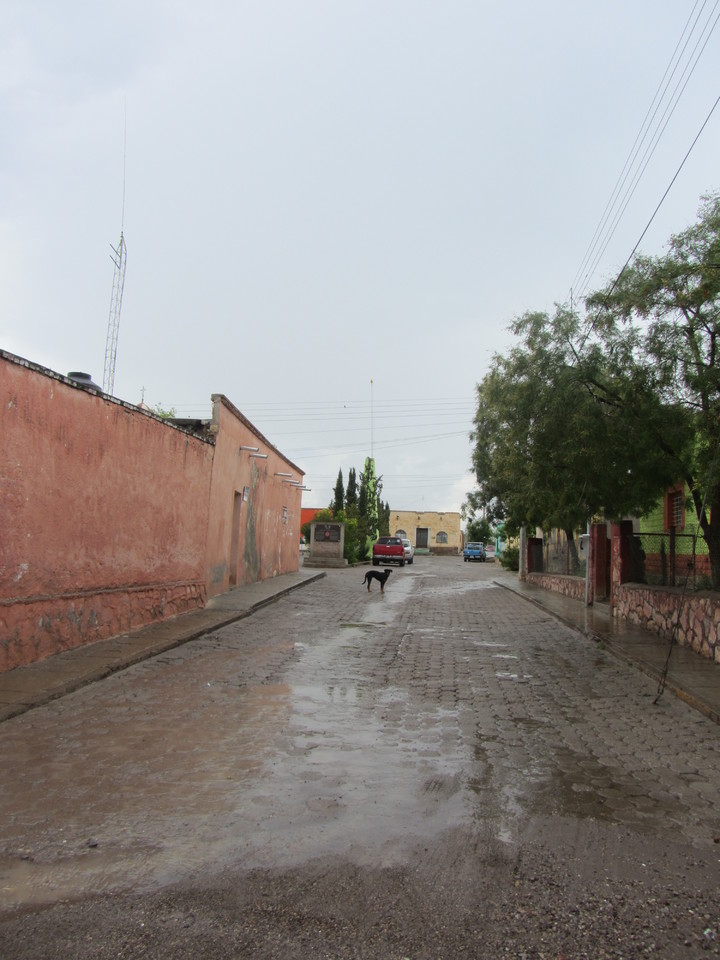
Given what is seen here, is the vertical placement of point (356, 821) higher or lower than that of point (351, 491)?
lower

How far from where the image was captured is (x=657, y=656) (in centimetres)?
1043

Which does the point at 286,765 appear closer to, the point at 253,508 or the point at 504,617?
the point at 504,617

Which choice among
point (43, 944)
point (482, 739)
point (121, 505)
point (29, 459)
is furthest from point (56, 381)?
point (43, 944)

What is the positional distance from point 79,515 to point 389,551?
33898 mm

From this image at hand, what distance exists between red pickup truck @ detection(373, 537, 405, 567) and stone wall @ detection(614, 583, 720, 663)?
27.4m

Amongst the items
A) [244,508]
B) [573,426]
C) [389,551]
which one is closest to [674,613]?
[573,426]

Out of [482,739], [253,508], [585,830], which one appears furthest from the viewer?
[253,508]

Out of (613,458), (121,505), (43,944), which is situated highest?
(613,458)

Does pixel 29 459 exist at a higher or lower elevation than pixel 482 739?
higher

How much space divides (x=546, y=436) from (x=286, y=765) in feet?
25.1

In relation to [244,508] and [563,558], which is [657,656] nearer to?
[244,508]

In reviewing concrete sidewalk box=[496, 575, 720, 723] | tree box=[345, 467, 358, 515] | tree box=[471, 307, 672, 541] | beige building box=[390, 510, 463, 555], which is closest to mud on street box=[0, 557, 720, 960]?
concrete sidewalk box=[496, 575, 720, 723]

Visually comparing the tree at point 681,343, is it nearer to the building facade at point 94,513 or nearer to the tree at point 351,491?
the building facade at point 94,513

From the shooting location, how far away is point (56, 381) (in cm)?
919
